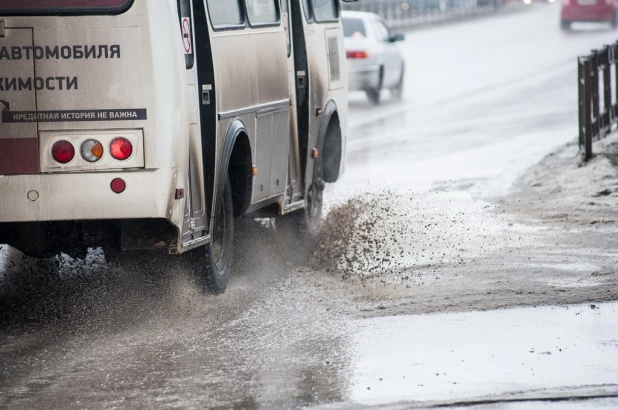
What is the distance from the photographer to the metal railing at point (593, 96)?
45.2 feet

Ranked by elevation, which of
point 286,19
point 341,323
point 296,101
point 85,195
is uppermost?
point 286,19

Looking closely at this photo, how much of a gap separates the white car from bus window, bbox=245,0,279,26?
15.2m

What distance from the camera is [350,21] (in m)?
25.9

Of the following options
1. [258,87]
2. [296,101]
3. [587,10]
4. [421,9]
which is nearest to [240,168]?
[258,87]

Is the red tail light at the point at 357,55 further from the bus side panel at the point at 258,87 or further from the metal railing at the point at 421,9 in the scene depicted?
the metal railing at the point at 421,9

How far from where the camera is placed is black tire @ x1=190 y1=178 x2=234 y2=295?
27.1 ft

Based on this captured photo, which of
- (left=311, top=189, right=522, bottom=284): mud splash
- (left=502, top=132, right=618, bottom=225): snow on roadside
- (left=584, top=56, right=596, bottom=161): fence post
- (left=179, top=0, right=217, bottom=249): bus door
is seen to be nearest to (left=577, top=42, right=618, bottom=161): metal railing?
(left=584, top=56, right=596, bottom=161): fence post

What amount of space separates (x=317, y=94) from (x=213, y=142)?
2.75 m

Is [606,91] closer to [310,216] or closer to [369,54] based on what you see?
[310,216]

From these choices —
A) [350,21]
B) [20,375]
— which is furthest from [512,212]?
[350,21]

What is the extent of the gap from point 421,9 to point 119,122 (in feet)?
174

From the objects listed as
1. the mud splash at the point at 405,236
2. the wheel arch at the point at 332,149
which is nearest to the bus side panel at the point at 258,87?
the mud splash at the point at 405,236

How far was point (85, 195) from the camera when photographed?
280 inches

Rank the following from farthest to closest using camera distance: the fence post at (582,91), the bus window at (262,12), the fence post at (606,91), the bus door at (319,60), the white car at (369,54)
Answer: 1. the white car at (369,54)
2. the fence post at (606,91)
3. the fence post at (582,91)
4. the bus door at (319,60)
5. the bus window at (262,12)
